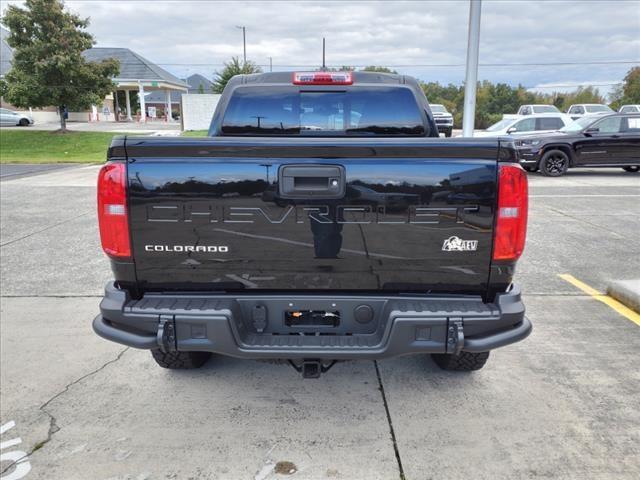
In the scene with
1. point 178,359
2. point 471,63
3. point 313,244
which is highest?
point 471,63

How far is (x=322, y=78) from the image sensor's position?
383 cm

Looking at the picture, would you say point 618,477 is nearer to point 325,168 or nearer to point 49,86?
point 325,168

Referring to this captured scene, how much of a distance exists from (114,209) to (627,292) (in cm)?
471

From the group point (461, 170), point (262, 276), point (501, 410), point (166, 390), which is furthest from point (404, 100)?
point (166, 390)

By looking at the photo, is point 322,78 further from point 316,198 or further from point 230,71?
point 230,71

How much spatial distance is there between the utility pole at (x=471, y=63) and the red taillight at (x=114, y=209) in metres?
8.63

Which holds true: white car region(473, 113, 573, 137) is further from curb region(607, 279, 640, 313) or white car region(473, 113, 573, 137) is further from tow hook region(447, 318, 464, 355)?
tow hook region(447, 318, 464, 355)

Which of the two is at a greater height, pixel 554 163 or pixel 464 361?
pixel 554 163

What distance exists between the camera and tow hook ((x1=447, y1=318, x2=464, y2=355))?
2.54 m

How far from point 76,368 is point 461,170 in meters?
3.07

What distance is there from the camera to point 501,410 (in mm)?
3172

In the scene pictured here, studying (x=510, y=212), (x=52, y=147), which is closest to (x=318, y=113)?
(x=510, y=212)

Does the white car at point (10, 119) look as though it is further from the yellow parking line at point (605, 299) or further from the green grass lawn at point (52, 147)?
the yellow parking line at point (605, 299)

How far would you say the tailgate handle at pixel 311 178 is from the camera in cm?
251
